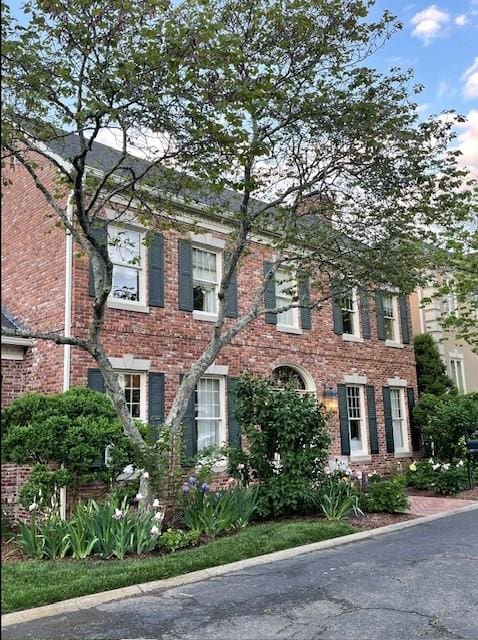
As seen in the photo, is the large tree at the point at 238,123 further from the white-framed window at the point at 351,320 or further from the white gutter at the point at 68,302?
the white-framed window at the point at 351,320

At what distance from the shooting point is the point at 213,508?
869 cm

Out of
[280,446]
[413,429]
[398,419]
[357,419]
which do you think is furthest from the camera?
[413,429]

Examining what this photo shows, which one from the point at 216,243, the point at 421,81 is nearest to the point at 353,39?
the point at 421,81

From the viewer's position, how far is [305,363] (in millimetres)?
15484

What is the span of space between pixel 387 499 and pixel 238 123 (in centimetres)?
686

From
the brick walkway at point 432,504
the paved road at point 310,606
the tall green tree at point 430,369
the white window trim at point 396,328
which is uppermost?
the white window trim at point 396,328

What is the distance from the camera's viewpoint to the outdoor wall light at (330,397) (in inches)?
618

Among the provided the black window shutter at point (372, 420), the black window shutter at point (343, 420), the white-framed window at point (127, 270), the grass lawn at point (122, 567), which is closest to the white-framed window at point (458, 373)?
the black window shutter at point (372, 420)

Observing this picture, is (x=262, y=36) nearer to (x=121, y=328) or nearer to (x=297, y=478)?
(x=121, y=328)

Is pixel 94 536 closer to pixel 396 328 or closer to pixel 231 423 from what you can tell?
pixel 231 423

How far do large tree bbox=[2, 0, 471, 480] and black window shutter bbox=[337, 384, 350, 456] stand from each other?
5.55m

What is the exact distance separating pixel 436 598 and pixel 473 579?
91cm

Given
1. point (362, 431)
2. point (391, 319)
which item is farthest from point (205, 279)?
point (391, 319)

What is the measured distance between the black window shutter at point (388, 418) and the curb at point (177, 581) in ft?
25.4
